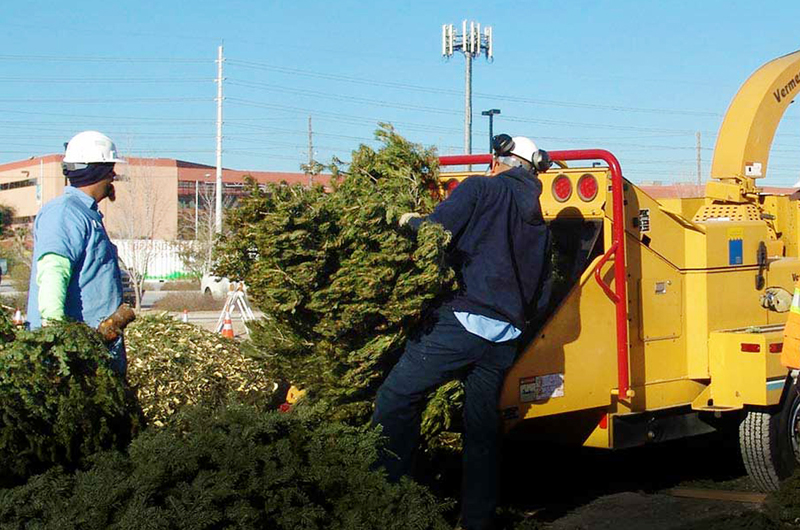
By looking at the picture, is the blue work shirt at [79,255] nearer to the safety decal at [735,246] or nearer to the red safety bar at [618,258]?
the red safety bar at [618,258]

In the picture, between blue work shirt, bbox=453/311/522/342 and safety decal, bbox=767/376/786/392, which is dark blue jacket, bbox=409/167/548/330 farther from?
safety decal, bbox=767/376/786/392

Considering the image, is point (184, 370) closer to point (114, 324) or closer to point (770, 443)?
point (114, 324)

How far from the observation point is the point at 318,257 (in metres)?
4.98

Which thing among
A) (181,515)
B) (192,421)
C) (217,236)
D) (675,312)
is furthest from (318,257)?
(675,312)

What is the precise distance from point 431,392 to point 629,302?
5.72 feet

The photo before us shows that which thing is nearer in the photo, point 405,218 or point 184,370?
point 405,218

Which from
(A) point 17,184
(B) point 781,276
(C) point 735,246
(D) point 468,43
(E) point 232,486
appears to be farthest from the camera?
(A) point 17,184

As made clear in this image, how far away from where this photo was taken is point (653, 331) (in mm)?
6500

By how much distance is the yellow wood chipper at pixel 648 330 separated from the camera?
5926 millimetres

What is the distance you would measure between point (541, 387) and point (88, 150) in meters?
2.79

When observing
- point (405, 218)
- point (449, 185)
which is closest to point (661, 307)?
point (449, 185)

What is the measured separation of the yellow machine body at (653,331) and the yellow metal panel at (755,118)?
0.92 m

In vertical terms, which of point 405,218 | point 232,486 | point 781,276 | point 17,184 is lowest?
point 232,486

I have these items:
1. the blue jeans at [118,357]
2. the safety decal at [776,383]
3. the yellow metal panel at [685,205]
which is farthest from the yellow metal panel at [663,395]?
the blue jeans at [118,357]
